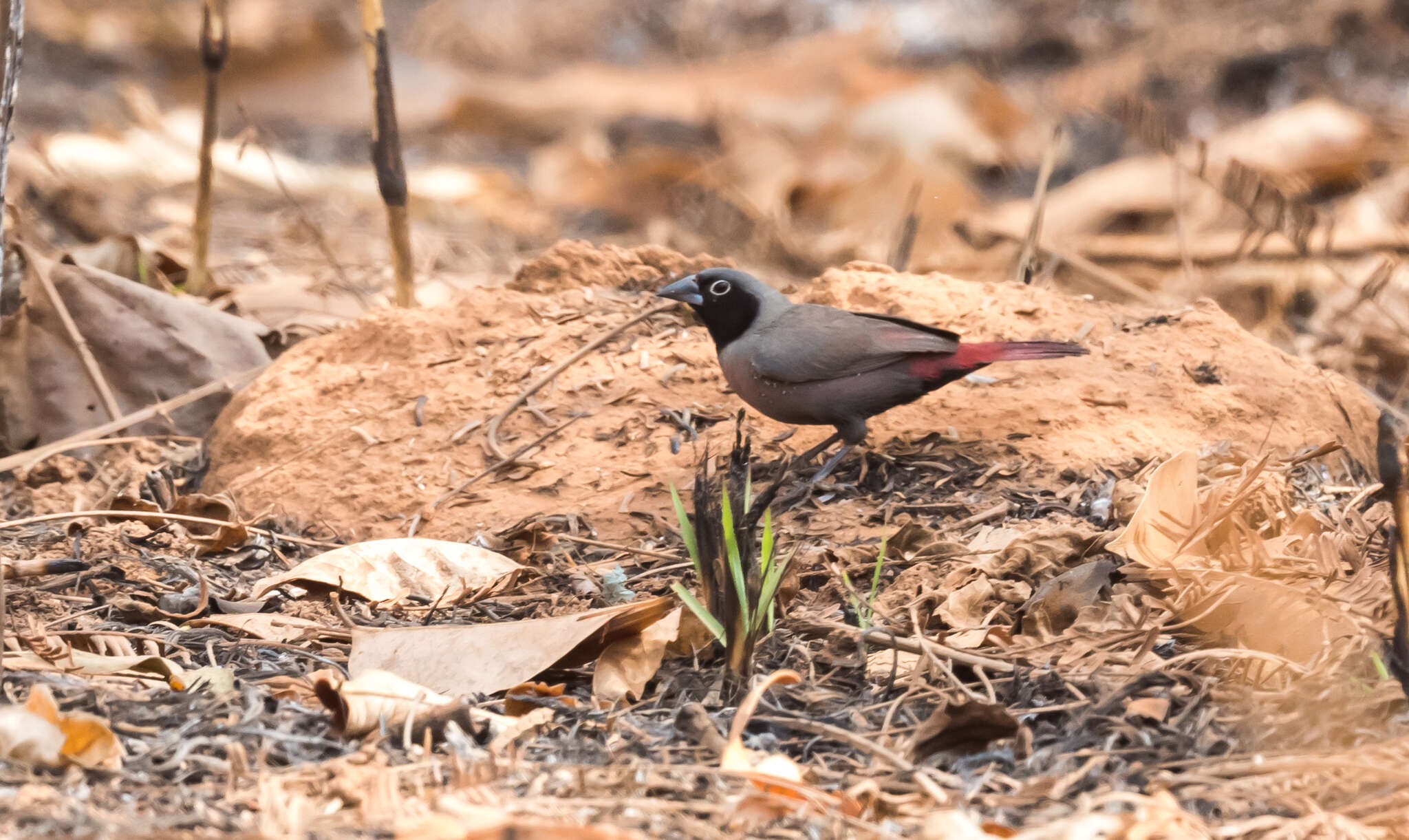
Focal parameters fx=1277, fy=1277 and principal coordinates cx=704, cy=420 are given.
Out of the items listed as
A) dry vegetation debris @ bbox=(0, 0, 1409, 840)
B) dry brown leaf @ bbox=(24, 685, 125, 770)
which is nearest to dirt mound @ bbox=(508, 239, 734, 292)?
dry vegetation debris @ bbox=(0, 0, 1409, 840)

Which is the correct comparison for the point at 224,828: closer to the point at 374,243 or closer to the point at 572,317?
the point at 572,317

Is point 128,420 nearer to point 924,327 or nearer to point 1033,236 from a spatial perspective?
point 924,327

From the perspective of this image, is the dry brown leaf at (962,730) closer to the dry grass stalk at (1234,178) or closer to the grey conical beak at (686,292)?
the grey conical beak at (686,292)

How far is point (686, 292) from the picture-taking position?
3.91 meters

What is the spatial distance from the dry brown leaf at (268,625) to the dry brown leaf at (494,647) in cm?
19

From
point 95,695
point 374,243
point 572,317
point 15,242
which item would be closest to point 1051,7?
point 374,243

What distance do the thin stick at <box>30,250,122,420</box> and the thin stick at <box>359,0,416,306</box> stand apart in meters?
1.05

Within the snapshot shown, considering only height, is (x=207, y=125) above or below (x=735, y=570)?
above

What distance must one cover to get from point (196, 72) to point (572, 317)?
8.48m

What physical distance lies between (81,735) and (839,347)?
2.25m

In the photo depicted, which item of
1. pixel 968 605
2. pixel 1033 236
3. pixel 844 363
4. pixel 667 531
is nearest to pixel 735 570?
pixel 968 605

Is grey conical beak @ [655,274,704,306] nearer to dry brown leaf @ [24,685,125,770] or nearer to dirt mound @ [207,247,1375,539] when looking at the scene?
dirt mound @ [207,247,1375,539]

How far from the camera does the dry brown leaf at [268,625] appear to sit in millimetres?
2611

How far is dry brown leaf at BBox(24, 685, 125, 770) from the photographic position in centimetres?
190
